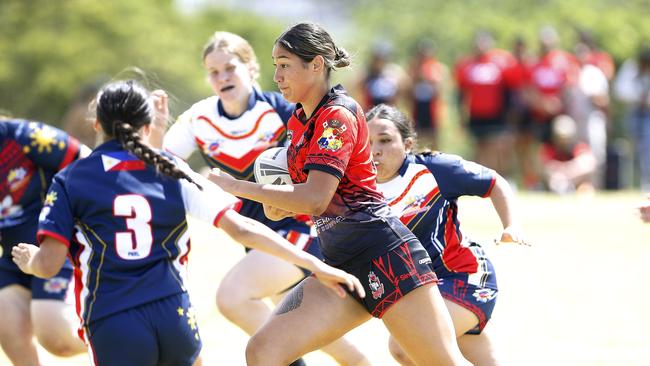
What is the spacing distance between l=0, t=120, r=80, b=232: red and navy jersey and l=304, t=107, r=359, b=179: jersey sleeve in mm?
1852

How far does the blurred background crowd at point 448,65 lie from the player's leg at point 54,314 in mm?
1159

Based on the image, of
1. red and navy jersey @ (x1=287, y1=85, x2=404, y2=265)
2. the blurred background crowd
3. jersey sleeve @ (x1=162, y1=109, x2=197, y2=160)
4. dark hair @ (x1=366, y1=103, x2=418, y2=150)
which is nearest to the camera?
red and navy jersey @ (x1=287, y1=85, x2=404, y2=265)

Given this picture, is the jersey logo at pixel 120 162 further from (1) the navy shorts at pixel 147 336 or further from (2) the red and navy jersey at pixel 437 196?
(2) the red and navy jersey at pixel 437 196

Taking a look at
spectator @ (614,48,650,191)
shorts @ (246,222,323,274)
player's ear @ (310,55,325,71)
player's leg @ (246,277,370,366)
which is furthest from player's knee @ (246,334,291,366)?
spectator @ (614,48,650,191)

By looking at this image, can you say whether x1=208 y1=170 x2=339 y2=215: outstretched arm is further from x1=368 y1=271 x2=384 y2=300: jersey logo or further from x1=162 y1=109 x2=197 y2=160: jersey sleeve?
x1=162 y1=109 x2=197 y2=160: jersey sleeve

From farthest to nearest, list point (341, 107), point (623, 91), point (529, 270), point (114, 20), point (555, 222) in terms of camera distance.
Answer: point (114, 20)
point (623, 91)
point (555, 222)
point (529, 270)
point (341, 107)

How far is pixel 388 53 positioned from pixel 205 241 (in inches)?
216

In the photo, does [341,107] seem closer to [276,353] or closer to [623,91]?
[276,353]

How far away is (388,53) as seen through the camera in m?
15.7

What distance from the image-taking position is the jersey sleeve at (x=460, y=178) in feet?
15.7

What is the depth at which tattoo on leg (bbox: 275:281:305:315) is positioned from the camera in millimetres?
4145

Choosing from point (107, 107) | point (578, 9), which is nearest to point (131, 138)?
point (107, 107)

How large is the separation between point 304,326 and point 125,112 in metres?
1.11

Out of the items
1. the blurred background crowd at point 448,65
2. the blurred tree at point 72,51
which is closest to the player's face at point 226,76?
the blurred background crowd at point 448,65
